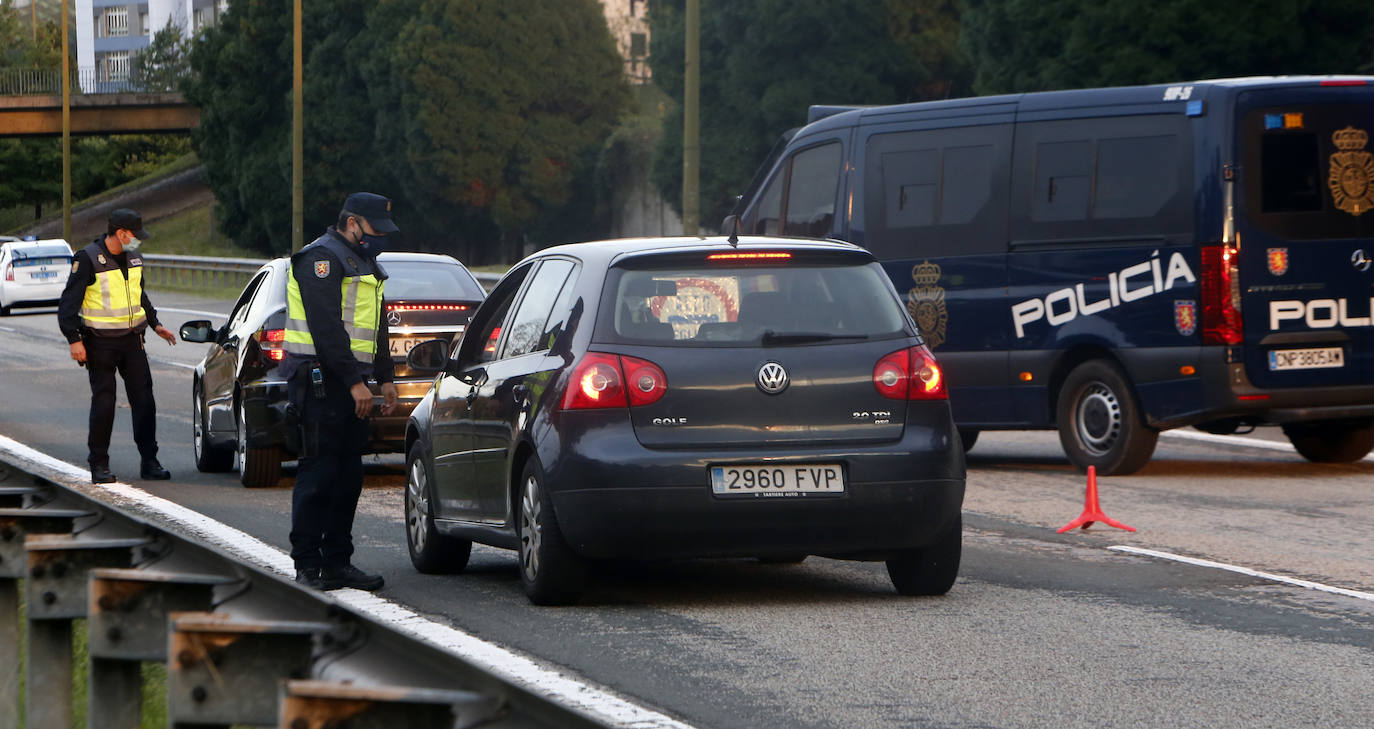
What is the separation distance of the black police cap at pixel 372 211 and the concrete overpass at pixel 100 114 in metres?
78.8

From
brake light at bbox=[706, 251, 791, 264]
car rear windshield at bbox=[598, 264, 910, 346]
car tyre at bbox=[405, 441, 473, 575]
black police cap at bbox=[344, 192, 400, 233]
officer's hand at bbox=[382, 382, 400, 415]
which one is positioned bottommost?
car tyre at bbox=[405, 441, 473, 575]

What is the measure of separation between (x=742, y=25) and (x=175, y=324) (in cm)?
2025

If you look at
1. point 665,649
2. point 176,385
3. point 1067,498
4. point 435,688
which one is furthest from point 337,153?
point 435,688

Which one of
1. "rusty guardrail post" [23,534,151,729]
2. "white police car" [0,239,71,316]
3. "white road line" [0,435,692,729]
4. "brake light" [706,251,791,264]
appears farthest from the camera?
"white police car" [0,239,71,316]

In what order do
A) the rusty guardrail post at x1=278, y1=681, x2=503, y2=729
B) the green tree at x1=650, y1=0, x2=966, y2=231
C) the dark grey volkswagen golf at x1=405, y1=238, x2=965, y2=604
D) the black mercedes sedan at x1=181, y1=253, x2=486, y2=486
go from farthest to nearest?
1. the green tree at x1=650, y1=0, x2=966, y2=231
2. the black mercedes sedan at x1=181, y1=253, x2=486, y2=486
3. the dark grey volkswagen golf at x1=405, y1=238, x2=965, y2=604
4. the rusty guardrail post at x1=278, y1=681, x2=503, y2=729

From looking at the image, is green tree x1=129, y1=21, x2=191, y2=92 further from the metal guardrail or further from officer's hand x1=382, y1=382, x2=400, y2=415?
officer's hand x1=382, y1=382, x2=400, y2=415

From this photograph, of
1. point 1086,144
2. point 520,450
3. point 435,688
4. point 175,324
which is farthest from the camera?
point 175,324

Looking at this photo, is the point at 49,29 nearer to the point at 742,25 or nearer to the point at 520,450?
the point at 742,25

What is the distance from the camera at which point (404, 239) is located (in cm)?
7044

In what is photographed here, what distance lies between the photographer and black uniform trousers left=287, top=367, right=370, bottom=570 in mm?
9352

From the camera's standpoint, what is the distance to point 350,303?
9.49m

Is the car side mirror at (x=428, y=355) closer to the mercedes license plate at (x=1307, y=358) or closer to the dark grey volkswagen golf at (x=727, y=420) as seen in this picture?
the dark grey volkswagen golf at (x=727, y=420)

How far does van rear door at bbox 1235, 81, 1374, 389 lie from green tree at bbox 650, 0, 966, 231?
122 ft

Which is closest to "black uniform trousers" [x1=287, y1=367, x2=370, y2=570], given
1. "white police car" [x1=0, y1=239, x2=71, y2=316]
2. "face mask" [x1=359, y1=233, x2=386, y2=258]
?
"face mask" [x1=359, y1=233, x2=386, y2=258]
